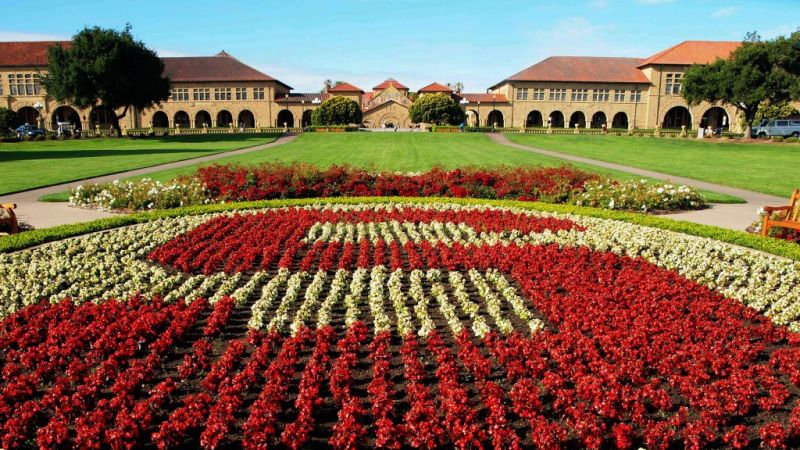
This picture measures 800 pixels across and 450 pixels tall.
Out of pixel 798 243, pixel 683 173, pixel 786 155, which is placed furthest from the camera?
pixel 786 155

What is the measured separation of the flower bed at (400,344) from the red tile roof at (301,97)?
2246 inches

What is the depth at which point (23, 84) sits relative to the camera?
193 feet

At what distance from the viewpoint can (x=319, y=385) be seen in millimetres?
4488

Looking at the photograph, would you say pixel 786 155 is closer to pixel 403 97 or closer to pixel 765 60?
pixel 765 60

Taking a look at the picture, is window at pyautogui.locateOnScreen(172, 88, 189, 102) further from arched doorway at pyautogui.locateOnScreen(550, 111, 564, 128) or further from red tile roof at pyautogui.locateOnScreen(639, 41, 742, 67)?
red tile roof at pyautogui.locateOnScreen(639, 41, 742, 67)

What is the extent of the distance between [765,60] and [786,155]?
16.3 meters

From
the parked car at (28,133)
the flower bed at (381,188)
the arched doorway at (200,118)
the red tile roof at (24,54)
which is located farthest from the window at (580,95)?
the red tile roof at (24,54)

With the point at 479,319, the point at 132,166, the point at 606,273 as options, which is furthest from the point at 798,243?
the point at 132,166

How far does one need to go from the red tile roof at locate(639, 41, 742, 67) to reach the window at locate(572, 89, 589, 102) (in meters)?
7.21

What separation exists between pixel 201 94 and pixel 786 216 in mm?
63078

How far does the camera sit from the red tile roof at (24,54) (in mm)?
58375

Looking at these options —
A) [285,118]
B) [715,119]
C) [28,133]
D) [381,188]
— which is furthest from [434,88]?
[381,188]

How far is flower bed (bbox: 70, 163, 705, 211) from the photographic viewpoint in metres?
13.0

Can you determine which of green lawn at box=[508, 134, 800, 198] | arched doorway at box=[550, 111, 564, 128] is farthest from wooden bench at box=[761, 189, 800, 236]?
arched doorway at box=[550, 111, 564, 128]
